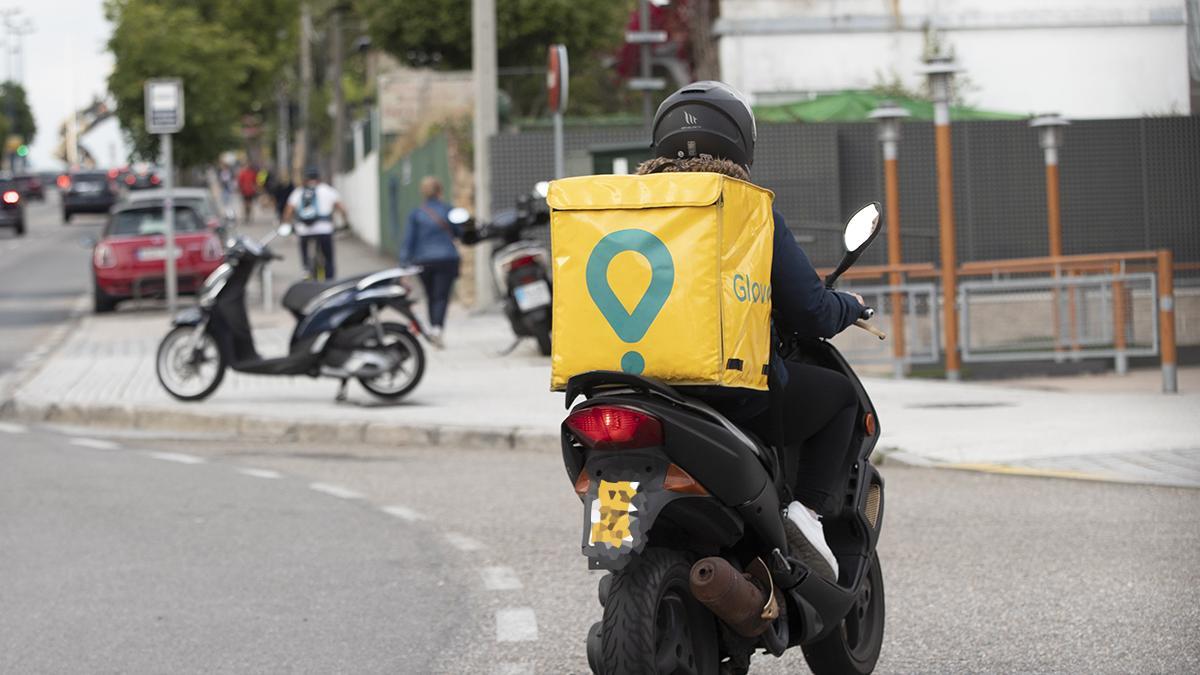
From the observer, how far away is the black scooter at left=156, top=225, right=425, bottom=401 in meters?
14.9

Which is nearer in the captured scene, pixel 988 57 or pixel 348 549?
pixel 348 549

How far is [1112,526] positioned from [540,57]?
3451cm

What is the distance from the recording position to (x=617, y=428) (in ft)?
15.1

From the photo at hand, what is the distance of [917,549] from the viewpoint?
8336mm

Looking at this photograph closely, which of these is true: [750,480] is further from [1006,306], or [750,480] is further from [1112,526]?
[1006,306]

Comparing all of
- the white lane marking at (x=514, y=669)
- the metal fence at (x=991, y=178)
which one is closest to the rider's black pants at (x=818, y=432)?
the white lane marking at (x=514, y=669)

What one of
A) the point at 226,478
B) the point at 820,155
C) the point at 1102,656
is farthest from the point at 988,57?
the point at 1102,656

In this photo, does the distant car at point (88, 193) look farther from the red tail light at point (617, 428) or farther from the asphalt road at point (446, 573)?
the red tail light at point (617, 428)

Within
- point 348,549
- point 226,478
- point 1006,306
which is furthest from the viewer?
point 1006,306

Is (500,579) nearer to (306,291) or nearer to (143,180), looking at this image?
(306,291)

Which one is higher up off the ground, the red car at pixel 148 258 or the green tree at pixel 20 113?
the green tree at pixel 20 113

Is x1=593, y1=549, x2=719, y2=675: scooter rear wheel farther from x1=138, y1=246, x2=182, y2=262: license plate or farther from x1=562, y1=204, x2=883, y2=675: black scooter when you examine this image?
x1=138, y1=246, x2=182, y2=262: license plate

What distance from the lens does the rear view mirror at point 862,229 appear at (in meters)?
5.16

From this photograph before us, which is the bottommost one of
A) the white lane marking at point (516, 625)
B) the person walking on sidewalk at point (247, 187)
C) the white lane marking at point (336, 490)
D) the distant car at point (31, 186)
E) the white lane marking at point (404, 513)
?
the white lane marking at point (516, 625)
